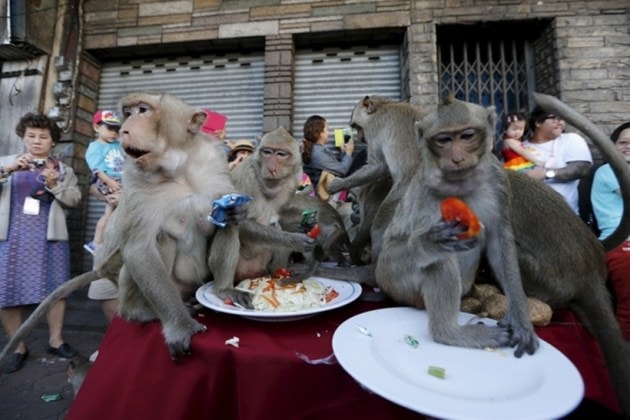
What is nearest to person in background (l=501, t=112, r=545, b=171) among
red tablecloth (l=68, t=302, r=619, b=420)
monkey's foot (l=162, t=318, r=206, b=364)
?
red tablecloth (l=68, t=302, r=619, b=420)

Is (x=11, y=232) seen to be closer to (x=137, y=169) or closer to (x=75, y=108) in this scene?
(x=137, y=169)

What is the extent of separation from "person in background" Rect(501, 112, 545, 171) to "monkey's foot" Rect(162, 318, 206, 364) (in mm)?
3651

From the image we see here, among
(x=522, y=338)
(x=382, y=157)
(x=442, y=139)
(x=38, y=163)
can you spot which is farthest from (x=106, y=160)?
(x=522, y=338)

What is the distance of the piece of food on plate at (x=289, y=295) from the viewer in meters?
1.60

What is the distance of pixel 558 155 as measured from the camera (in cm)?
382

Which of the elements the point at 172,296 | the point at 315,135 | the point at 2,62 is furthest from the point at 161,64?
the point at 172,296

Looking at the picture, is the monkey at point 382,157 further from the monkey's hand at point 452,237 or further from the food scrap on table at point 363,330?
the food scrap on table at point 363,330

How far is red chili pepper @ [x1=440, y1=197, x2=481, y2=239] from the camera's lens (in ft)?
4.20

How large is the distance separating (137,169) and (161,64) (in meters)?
5.64

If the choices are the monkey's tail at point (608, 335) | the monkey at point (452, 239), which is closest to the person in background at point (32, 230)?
the monkey at point (452, 239)

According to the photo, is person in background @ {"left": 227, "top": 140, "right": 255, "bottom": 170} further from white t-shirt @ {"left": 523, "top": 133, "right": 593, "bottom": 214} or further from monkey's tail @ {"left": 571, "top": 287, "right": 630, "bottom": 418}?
monkey's tail @ {"left": 571, "top": 287, "right": 630, "bottom": 418}

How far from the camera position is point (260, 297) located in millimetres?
1699

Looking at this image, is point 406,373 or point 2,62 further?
point 2,62

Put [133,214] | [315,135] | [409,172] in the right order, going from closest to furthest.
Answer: [133,214], [409,172], [315,135]
